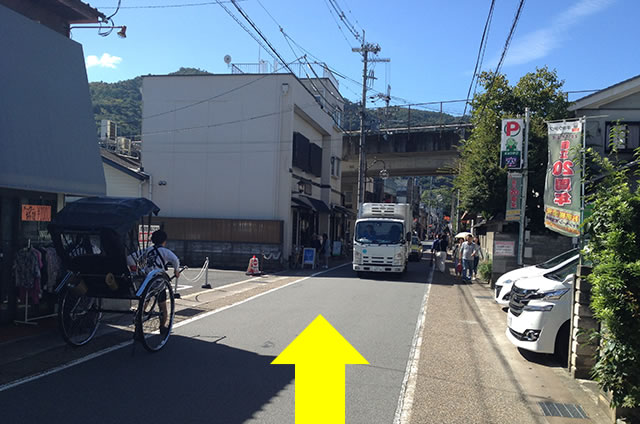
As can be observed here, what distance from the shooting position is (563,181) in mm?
10969

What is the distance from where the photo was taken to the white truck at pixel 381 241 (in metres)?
20.3

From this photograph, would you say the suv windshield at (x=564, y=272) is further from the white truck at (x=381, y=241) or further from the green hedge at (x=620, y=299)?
the white truck at (x=381, y=241)

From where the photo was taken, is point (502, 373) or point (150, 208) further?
point (150, 208)

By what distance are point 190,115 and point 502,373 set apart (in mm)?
22547

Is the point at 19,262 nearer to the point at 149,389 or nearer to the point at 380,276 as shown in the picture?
the point at 149,389

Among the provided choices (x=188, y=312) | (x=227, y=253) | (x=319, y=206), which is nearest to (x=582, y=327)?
(x=188, y=312)

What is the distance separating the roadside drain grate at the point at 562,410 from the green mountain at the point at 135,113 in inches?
1067

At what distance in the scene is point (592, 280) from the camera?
577 centimetres

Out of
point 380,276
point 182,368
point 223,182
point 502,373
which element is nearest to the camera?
point 182,368

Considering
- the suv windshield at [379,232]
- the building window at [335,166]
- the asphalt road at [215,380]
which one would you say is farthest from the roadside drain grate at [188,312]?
the building window at [335,166]

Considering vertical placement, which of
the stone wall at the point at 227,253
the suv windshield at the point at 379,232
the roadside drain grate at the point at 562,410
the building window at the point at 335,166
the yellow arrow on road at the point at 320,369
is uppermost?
the building window at the point at 335,166

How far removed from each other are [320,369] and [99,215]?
4.19 meters

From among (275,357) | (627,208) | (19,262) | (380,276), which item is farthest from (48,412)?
(380,276)

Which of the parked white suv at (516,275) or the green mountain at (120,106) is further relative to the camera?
the green mountain at (120,106)
